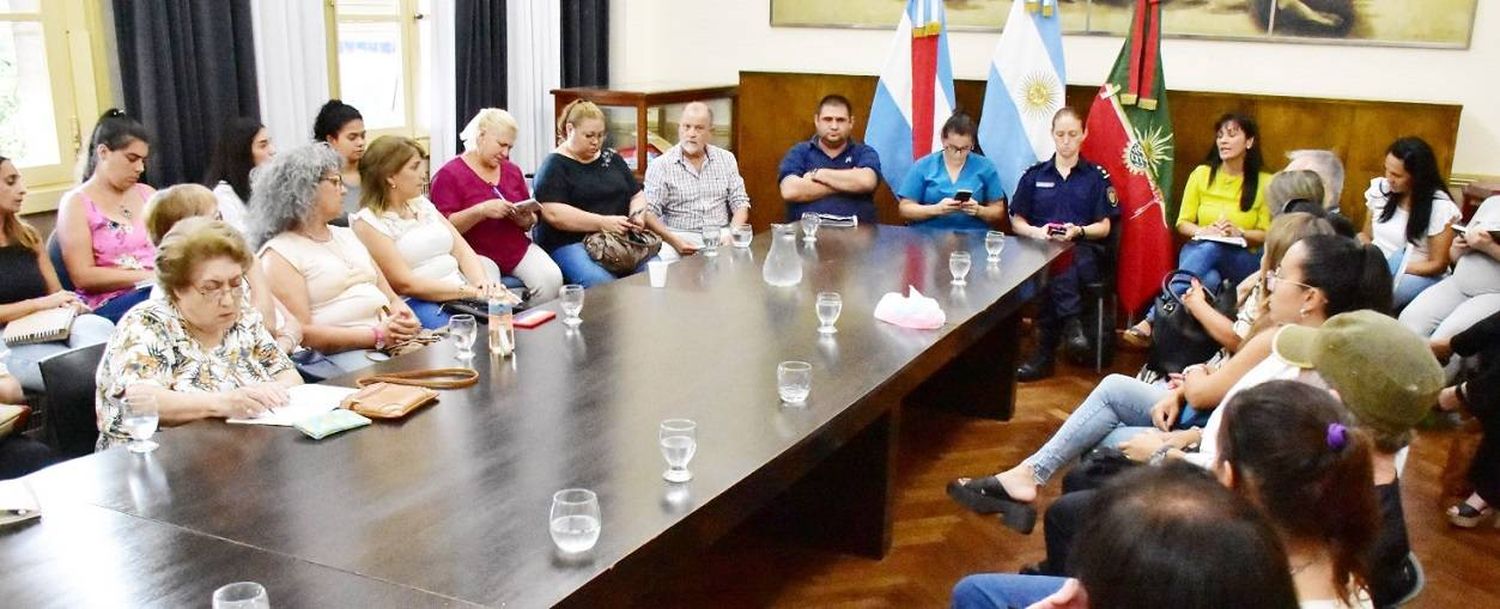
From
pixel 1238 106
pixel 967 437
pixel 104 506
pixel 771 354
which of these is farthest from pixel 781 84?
pixel 104 506

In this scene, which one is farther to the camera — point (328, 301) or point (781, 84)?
point (781, 84)

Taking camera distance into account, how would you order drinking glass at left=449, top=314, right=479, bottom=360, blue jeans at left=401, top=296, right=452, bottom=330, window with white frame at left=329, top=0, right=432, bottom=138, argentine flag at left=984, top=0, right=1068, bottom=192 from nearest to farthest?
drinking glass at left=449, top=314, right=479, bottom=360 → blue jeans at left=401, top=296, right=452, bottom=330 → window with white frame at left=329, top=0, right=432, bottom=138 → argentine flag at left=984, top=0, right=1068, bottom=192

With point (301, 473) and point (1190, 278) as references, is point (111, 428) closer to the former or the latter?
point (301, 473)

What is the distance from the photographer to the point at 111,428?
2.38 meters

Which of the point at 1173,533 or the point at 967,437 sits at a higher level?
the point at 1173,533

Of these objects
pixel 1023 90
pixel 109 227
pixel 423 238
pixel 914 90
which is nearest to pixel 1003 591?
pixel 423 238

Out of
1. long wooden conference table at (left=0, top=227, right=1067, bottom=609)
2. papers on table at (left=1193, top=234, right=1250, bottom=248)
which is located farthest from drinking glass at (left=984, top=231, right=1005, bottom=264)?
papers on table at (left=1193, top=234, right=1250, bottom=248)

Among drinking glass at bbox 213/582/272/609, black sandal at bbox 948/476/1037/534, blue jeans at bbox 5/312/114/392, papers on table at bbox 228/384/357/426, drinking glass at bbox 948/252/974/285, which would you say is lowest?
black sandal at bbox 948/476/1037/534

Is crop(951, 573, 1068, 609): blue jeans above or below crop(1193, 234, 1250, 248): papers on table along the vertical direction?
below

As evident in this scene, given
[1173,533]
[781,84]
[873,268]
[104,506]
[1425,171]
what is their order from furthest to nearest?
[781,84], [1425,171], [873,268], [104,506], [1173,533]

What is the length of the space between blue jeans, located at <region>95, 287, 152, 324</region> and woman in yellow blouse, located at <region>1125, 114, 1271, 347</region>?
3.91m

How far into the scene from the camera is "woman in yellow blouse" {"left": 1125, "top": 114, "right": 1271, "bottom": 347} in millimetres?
4875

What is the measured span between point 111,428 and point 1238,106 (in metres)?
4.66

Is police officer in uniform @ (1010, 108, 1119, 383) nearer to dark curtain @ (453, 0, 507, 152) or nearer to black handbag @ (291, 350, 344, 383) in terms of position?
dark curtain @ (453, 0, 507, 152)
